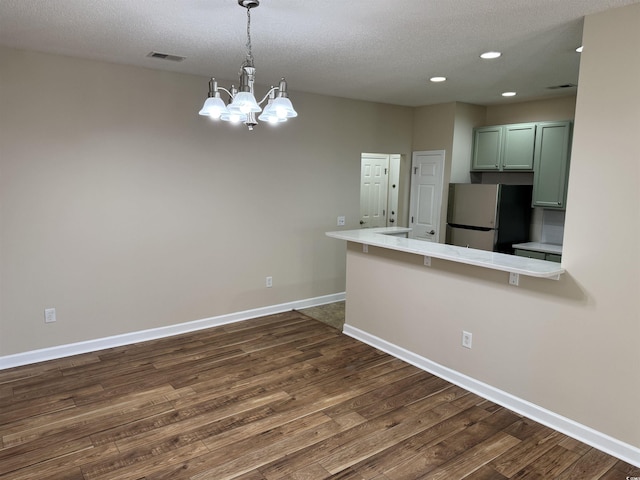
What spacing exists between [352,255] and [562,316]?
82.5 inches

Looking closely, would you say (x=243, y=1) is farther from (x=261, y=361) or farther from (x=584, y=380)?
(x=584, y=380)

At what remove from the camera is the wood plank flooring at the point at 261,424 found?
2471 millimetres

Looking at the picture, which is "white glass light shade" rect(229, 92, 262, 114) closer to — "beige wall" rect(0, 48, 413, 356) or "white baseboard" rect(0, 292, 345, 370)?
"beige wall" rect(0, 48, 413, 356)

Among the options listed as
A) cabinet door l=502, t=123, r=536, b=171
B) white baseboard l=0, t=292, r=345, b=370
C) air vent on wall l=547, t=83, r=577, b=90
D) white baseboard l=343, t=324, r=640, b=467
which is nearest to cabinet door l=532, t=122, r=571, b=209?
cabinet door l=502, t=123, r=536, b=171

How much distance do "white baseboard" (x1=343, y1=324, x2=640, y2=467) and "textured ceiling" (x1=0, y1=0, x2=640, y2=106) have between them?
253 centimetres

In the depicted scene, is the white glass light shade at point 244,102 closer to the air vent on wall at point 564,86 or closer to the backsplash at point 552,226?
the air vent on wall at point 564,86

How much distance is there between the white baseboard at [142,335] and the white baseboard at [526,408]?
4.76 ft

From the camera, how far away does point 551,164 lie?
4.89 m

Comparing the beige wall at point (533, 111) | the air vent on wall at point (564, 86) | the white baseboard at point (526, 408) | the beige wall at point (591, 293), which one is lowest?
the white baseboard at point (526, 408)

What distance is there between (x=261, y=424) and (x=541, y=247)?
3768 mm

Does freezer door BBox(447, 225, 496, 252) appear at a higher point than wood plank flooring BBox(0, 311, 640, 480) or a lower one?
higher

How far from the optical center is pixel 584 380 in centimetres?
276

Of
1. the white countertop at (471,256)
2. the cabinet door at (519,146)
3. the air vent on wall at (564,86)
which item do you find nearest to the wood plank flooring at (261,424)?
the white countertop at (471,256)

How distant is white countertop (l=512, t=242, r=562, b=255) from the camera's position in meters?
4.80
